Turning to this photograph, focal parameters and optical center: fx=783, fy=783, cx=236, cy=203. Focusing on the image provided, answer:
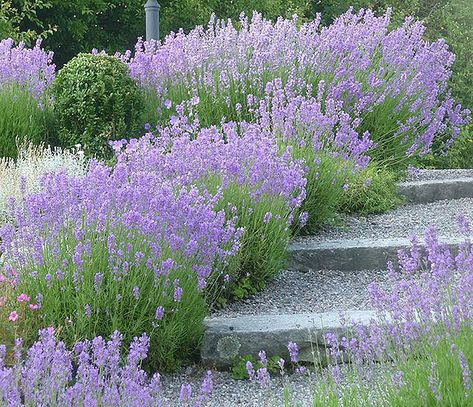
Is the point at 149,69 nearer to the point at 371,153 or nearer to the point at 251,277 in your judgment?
the point at 371,153

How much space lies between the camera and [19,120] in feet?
21.4

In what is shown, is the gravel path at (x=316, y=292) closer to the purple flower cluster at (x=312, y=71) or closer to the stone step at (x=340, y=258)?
the stone step at (x=340, y=258)

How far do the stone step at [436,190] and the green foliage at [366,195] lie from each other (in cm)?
34

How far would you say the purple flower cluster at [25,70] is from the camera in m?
6.93

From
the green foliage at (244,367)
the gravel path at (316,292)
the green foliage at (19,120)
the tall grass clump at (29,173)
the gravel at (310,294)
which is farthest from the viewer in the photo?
the green foliage at (19,120)

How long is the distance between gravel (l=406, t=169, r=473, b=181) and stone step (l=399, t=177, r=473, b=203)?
0.29 meters

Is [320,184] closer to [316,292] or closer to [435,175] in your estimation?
[316,292]

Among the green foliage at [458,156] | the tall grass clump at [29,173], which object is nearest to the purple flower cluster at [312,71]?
the tall grass clump at [29,173]

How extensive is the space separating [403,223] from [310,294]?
1464mm

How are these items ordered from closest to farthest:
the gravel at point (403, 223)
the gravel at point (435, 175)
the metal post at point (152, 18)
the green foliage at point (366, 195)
Result: the gravel at point (403, 223) → the green foliage at point (366, 195) → the gravel at point (435, 175) → the metal post at point (152, 18)

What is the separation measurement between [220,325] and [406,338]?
52.2 inches

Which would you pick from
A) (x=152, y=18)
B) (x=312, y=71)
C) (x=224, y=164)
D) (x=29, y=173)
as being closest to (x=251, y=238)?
(x=224, y=164)

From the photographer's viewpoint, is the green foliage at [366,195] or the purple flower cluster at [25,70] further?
the purple flower cluster at [25,70]

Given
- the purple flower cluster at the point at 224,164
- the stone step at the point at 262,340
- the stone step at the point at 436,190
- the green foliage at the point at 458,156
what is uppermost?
the purple flower cluster at the point at 224,164
